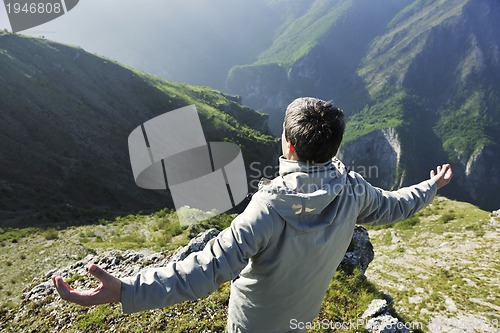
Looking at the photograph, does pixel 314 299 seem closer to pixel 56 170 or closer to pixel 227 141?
pixel 56 170

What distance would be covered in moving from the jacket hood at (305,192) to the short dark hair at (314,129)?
0.10 metres

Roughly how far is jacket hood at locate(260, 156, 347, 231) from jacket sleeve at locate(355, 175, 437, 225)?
674 mm

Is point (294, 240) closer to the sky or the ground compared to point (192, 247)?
closer to the sky

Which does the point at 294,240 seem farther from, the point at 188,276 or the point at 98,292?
the point at 98,292

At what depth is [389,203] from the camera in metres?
3.17

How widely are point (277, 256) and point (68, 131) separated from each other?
44.4 meters

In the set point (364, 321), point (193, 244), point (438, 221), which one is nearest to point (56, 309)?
point (193, 244)

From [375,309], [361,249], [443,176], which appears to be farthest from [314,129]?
[361,249]

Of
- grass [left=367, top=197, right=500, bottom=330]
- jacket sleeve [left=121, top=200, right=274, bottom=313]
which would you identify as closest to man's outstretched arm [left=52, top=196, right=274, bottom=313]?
jacket sleeve [left=121, top=200, right=274, bottom=313]

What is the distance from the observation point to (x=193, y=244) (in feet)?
27.3

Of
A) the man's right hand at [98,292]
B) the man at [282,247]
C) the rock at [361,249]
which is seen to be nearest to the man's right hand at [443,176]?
the man at [282,247]

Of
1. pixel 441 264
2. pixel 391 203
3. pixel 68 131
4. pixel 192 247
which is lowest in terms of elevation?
pixel 441 264

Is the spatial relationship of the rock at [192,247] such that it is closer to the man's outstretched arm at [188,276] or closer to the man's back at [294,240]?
the man's back at [294,240]

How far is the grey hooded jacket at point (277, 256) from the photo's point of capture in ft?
6.86
